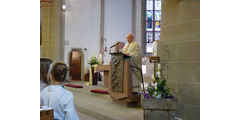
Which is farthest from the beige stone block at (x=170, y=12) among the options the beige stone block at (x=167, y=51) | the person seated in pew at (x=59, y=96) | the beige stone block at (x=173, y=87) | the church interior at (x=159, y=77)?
the person seated in pew at (x=59, y=96)

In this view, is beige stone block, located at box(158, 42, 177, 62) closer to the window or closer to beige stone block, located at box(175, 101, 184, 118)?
beige stone block, located at box(175, 101, 184, 118)

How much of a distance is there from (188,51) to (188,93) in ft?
2.00

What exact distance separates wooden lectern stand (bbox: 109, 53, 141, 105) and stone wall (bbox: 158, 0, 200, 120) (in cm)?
134

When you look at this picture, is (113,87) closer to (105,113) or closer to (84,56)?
(105,113)

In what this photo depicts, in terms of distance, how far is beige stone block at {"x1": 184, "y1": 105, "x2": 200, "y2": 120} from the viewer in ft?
9.98

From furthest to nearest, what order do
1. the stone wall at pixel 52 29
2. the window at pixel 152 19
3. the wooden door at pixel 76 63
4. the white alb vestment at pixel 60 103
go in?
the window at pixel 152 19 < the wooden door at pixel 76 63 < the stone wall at pixel 52 29 < the white alb vestment at pixel 60 103

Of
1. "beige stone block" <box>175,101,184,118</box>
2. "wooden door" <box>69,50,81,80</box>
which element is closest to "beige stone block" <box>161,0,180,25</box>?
"beige stone block" <box>175,101,184,118</box>

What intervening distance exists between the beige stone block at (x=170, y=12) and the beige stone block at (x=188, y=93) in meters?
1.01

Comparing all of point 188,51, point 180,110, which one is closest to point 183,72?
point 188,51

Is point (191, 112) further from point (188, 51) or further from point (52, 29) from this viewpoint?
point (52, 29)

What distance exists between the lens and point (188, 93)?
3.14m

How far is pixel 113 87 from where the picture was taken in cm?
507

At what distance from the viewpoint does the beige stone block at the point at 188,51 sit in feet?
9.89

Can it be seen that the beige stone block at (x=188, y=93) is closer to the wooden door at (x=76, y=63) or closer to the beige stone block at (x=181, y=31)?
the beige stone block at (x=181, y=31)
